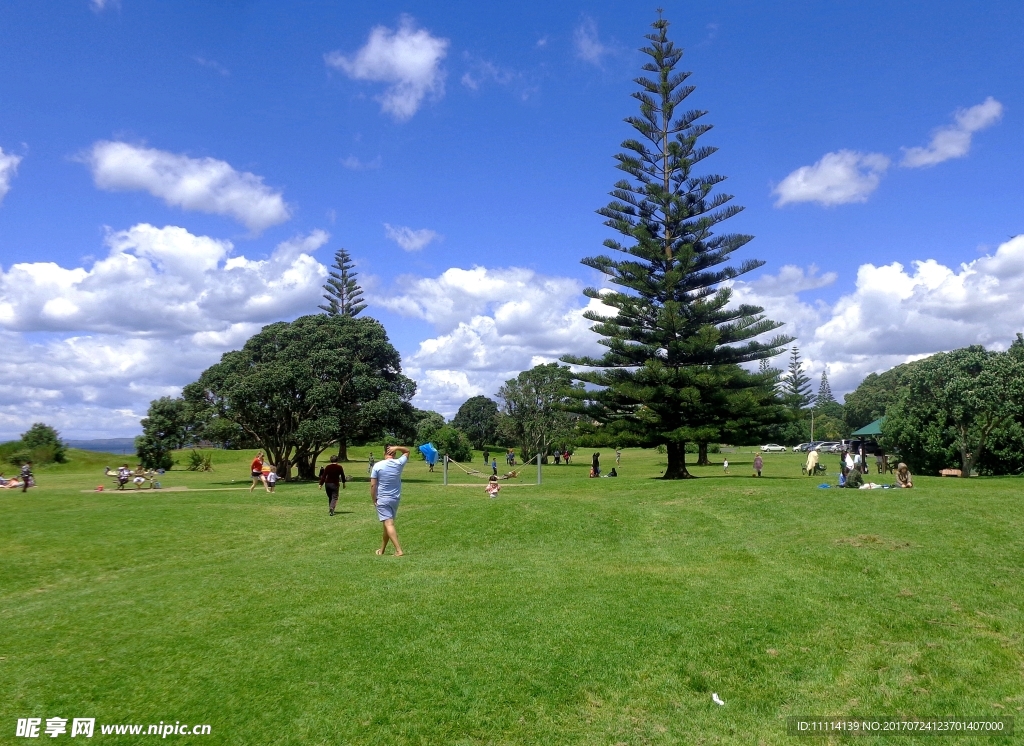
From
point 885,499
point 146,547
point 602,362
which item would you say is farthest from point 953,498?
point 146,547

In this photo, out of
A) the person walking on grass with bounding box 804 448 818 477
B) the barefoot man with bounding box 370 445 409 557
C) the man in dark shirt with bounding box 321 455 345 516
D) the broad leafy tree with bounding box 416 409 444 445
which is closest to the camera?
the barefoot man with bounding box 370 445 409 557

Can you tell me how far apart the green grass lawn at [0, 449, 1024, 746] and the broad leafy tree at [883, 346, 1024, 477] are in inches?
737

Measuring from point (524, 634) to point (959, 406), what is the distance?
30155 mm

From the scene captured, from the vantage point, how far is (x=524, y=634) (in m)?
7.18

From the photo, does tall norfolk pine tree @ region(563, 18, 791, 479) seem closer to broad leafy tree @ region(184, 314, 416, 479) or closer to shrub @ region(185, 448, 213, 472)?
broad leafy tree @ region(184, 314, 416, 479)

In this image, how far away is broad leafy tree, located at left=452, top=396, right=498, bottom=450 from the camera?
266ft

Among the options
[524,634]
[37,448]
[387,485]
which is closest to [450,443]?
[37,448]

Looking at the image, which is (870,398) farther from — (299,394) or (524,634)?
(524,634)

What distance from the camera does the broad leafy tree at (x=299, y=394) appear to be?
32.9 m

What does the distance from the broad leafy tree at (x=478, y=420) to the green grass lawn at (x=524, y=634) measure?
219ft

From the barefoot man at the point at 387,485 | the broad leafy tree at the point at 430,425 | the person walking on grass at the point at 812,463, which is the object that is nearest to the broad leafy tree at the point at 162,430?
the broad leafy tree at the point at 430,425

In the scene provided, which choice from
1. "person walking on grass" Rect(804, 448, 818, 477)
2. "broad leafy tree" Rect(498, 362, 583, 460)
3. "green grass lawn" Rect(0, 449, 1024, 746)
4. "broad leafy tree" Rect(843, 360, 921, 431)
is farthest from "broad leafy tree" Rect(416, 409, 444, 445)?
"broad leafy tree" Rect(843, 360, 921, 431)

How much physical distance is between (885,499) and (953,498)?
157cm

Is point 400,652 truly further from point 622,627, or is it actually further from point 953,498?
point 953,498
